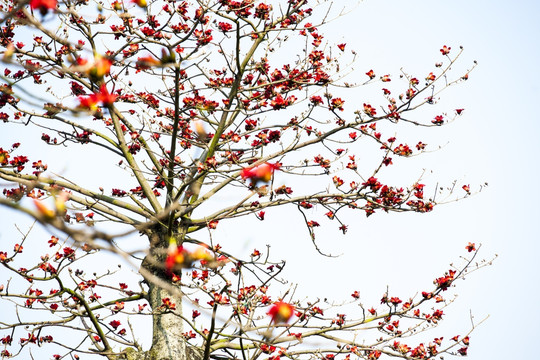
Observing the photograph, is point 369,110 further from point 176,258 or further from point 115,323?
point 176,258

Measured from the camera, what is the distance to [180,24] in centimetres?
648

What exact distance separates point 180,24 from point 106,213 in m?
2.35

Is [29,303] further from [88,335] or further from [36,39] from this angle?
[36,39]

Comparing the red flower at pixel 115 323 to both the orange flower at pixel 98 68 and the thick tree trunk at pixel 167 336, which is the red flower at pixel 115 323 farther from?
the orange flower at pixel 98 68

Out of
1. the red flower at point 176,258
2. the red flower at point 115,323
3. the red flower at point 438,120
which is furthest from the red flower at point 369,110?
the red flower at point 176,258

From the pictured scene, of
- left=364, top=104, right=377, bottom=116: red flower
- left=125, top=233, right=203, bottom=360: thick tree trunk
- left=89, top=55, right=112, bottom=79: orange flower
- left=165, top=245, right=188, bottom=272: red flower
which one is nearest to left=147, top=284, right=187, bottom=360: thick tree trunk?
→ left=125, top=233, right=203, bottom=360: thick tree trunk

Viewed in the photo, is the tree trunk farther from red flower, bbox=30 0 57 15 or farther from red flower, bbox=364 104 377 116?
red flower, bbox=30 0 57 15

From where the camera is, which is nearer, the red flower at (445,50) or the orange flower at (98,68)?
the orange flower at (98,68)

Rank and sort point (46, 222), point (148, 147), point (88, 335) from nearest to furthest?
point (46, 222)
point (88, 335)
point (148, 147)

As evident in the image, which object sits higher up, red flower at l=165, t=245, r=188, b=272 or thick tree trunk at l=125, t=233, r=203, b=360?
thick tree trunk at l=125, t=233, r=203, b=360

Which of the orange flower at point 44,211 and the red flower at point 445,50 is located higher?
the red flower at point 445,50

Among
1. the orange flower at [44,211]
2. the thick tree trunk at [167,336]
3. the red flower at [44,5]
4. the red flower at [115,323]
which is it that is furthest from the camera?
the red flower at [115,323]

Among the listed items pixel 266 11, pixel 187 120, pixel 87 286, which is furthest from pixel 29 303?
pixel 266 11

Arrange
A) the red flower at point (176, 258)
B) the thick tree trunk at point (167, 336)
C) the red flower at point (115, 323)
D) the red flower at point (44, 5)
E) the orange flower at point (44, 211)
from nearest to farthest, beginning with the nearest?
the orange flower at point (44, 211) < the red flower at point (176, 258) < the red flower at point (44, 5) < the thick tree trunk at point (167, 336) < the red flower at point (115, 323)
